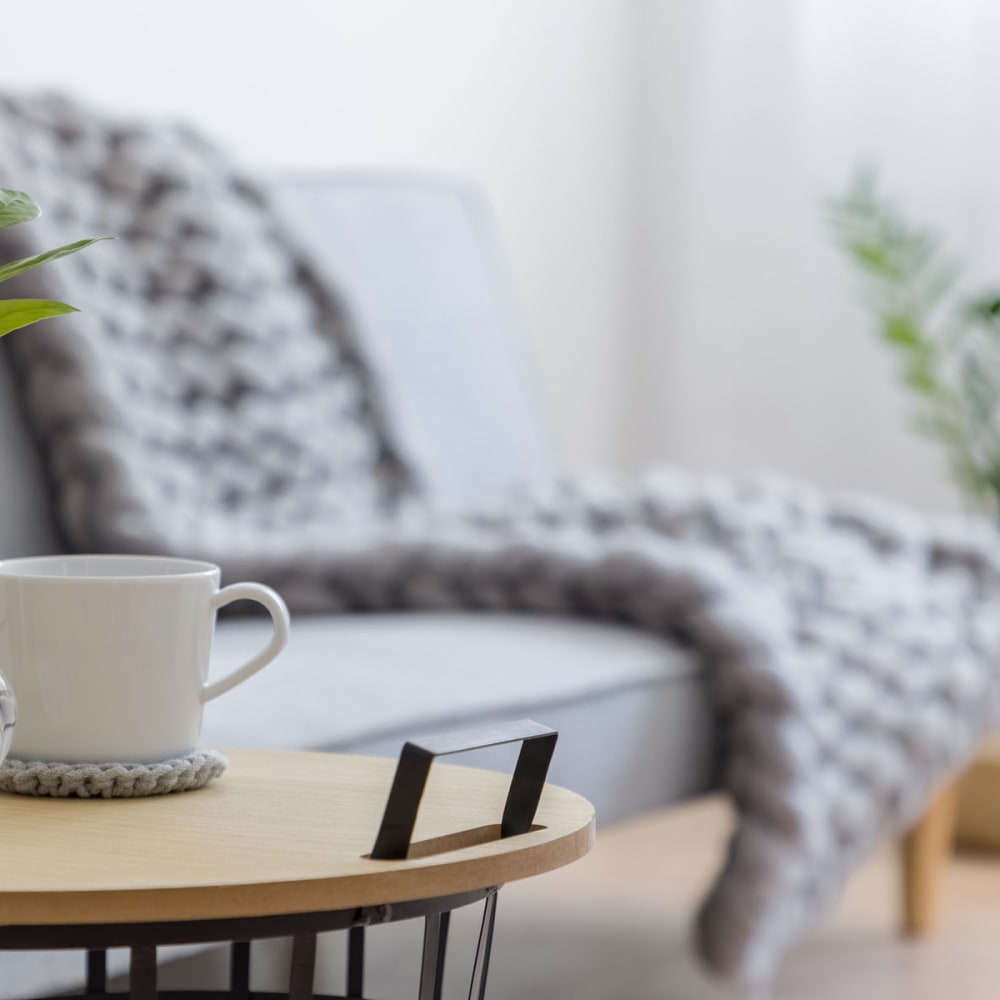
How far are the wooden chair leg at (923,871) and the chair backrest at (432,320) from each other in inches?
24.1

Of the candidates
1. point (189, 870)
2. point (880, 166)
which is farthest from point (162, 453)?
point (880, 166)

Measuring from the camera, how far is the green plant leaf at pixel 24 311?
0.58m

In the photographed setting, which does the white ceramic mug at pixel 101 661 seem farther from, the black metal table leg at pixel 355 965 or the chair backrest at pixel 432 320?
the chair backrest at pixel 432 320

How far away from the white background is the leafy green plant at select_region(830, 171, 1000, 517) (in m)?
0.23

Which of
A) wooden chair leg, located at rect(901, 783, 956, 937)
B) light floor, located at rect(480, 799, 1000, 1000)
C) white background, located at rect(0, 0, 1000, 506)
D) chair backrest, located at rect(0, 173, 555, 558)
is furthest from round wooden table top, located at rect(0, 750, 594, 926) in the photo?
white background, located at rect(0, 0, 1000, 506)

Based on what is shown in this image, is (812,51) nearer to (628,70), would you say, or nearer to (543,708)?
(628,70)

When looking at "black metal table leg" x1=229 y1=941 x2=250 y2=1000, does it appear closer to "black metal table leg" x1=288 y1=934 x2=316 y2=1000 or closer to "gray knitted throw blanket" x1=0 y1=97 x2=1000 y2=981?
"black metal table leg" x1=288 y1=934 x2=316 y2=1000

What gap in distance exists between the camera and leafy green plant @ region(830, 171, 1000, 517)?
2.30m

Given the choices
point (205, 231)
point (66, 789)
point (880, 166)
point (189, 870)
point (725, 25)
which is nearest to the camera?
point (189, 870)

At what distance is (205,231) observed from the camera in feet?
5.28

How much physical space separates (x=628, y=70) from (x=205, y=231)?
1.52 metres

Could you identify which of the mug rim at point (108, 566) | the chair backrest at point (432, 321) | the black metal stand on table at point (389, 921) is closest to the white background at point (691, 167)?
the chair backrest at point (432, 321)

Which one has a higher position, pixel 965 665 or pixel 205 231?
pixel 205 231

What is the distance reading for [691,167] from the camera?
114 inches
